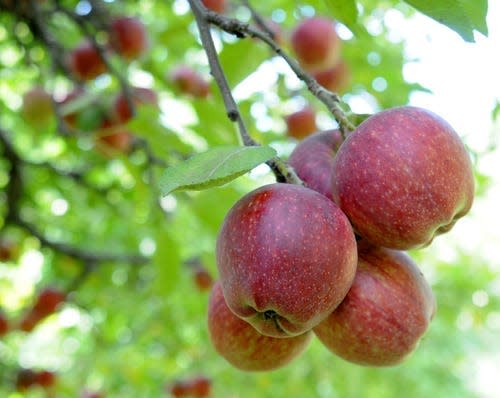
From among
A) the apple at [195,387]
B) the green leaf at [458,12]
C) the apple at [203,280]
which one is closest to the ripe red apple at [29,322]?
the apple at [195,387]

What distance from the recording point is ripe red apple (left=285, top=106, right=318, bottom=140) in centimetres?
294

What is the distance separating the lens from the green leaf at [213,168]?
0.99 metres

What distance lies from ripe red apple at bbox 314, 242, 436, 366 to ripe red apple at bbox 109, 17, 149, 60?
2.05m

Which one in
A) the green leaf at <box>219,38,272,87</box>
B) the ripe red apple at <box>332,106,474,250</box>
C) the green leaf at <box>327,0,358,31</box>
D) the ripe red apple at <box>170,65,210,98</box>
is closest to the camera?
the ripe red apple at <box>332,106,474,250</box>

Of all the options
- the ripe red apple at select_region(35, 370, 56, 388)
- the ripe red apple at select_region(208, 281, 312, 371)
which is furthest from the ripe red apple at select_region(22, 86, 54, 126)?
the ripe red apple at select_region(208, 281, 312, 371)

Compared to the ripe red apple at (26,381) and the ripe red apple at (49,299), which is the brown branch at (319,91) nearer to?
the ripe red apple at (49,299)

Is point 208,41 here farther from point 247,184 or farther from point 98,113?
point 247,184

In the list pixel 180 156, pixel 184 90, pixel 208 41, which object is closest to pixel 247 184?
pixel 184 90

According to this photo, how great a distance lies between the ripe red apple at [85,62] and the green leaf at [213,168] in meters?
2.09

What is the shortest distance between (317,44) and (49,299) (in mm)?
2033

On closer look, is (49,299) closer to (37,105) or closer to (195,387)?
(195,387)

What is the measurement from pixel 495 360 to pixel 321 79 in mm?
11808

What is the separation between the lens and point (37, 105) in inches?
121

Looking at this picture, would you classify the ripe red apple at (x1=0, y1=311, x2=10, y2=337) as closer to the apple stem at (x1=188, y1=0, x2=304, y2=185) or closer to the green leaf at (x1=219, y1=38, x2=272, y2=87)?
the green leaf at (x1=219, y1=38, x2=272, y2=87)
